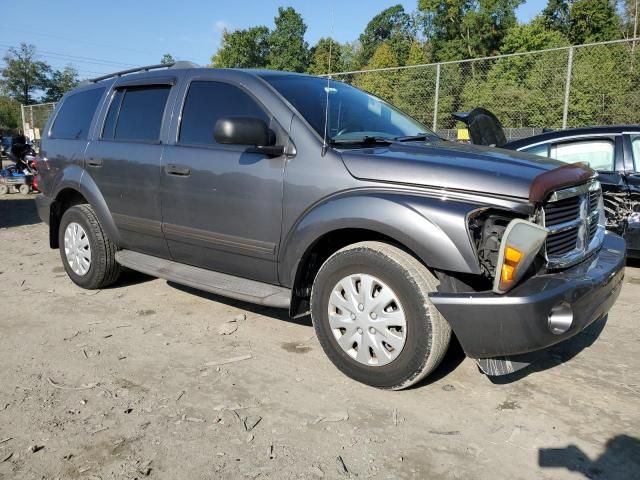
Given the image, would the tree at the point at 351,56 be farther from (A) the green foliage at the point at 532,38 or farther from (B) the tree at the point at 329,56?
(A) the green foliage at the point at 532,38

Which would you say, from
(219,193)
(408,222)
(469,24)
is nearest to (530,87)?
(219,193)

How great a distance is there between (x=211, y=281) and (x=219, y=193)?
0.63 m

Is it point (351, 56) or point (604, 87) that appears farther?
point (351, 56)

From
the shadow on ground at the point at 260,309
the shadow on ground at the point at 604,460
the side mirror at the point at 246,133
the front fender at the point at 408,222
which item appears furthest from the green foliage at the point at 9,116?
the shadow on ground at the point at 604,460

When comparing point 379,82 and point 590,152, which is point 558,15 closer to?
point 379,82

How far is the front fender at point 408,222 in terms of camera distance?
2623mm

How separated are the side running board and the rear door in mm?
106

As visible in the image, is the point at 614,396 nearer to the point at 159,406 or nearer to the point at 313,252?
the point at 313,252

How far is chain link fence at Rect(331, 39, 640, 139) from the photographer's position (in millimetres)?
10727

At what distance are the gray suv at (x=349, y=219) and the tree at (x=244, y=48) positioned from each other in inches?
2999

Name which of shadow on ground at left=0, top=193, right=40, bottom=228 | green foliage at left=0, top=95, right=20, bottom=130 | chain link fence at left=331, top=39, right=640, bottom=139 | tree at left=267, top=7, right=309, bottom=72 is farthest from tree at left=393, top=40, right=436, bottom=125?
tree at left=267, top=7, right=309, bottom=72

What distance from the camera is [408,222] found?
2762 millimetres

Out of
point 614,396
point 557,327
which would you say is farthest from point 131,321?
point 614,396

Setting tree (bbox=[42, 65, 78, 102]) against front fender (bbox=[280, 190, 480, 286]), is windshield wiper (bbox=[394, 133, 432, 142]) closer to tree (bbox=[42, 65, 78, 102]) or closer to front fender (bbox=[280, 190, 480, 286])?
front fender (bbox=[280, 190, 480, 286])
